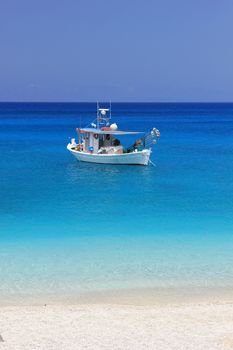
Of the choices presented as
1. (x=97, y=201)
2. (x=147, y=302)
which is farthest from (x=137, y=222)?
(x=147, y=302)

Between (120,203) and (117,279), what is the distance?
10.5 meters

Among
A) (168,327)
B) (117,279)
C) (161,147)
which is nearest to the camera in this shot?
(168,327)

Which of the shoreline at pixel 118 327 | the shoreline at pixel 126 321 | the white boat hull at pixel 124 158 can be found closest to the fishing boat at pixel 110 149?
the white boat hull at pixel 124 158

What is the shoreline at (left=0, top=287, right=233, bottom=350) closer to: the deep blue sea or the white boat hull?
the deep blue sea

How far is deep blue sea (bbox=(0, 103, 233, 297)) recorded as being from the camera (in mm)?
14492

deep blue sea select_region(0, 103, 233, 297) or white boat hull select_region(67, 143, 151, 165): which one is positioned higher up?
white boat hull select_region(67, 143, 151, 165)

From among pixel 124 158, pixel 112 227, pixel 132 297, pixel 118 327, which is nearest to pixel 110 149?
pixel 124 158

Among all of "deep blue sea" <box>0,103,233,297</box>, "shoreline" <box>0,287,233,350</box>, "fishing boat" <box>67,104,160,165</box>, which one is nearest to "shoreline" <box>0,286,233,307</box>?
"shoreline" <box>0,287,233,350</box>

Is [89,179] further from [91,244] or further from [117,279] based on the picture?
[117,279]

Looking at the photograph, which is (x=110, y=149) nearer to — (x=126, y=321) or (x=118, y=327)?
(x=126, y=321)

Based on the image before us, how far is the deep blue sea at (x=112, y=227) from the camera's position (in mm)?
14492

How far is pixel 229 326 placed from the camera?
1095cm

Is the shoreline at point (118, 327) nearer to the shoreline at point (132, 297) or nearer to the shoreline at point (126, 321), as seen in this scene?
the shoreline at point (126, 321)

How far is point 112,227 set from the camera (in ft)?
66.2
